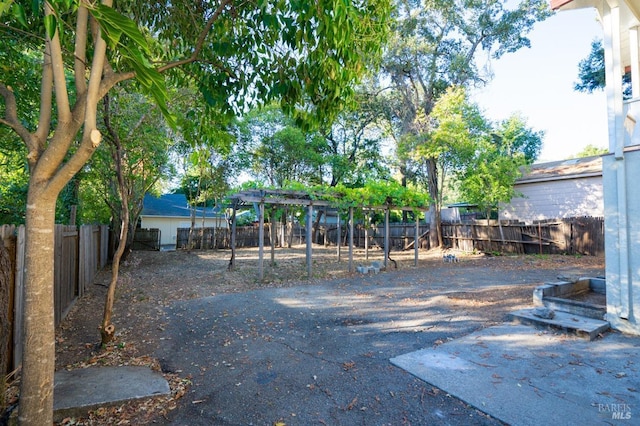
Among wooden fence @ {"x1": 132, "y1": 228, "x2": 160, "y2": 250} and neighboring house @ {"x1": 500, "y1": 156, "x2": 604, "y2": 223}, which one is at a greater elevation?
neighboring house @ {"x1": 500, "y1": 156, "x2": 604, "y2": 223}

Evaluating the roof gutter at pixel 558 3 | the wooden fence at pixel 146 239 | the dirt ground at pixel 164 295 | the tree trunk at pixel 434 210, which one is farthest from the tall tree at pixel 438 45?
the wooden fence at pixel 146 239

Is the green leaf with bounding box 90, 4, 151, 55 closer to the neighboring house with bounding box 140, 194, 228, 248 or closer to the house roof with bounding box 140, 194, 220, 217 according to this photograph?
the house roof with bounding box 140, 194, 220, 217

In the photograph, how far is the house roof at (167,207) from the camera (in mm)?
26678

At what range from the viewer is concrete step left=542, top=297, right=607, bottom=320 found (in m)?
5.16

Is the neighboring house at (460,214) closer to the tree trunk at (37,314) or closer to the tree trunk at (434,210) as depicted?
the tree trunk at (434,210)

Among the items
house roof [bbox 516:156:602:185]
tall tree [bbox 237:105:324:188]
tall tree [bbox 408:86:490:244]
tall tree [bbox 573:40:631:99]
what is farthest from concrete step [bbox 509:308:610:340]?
tall tree [bbox 573:40:631:99]

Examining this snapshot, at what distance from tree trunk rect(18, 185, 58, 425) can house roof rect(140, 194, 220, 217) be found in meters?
24.0

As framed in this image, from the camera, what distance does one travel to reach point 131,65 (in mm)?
1883

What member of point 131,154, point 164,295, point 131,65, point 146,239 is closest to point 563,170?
point 164,295

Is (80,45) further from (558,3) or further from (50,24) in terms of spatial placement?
(558,3)

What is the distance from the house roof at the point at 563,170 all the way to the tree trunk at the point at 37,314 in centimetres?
1883

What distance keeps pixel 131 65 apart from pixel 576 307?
668 centimetres

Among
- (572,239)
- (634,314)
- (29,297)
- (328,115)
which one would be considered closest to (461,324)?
(634,314)

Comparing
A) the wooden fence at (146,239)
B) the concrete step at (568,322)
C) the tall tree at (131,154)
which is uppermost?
the tall tree at (131,154)
